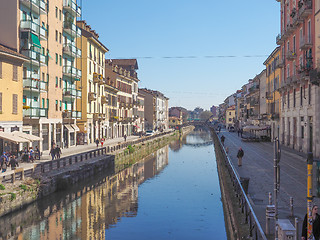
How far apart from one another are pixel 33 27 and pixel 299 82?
27771 millimetres

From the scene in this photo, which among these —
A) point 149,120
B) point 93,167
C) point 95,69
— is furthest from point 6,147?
point 149,120

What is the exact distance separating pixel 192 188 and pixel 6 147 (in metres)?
16.1

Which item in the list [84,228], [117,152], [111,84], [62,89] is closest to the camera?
[84,228]

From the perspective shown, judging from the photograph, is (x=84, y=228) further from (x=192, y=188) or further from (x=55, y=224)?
(x=192, y=188)

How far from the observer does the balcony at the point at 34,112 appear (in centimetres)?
3456

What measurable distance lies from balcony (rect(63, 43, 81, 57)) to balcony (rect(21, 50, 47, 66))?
308 inches

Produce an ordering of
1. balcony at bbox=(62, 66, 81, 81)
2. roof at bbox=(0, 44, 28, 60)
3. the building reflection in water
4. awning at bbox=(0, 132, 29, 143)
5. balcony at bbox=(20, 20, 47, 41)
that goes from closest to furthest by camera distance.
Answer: the building reflection in water → awning at bbox=(0, 132, 29, 143) → roof at bbox=(0, 44, 28, 60) → balcony at bbox=(20, 20, 47, 41) → balcony at bbox=(62, 66, 81, 81)

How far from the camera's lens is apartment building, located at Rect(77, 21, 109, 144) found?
53.8 m

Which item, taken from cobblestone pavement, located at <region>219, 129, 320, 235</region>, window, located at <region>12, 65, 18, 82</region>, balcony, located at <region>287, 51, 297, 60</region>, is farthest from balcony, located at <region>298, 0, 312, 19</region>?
window, located at <region>12, 65, 18, 82</region>

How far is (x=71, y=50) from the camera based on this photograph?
156 ft

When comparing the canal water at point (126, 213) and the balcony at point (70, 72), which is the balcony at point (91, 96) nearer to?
the balcony at point (70, 72)

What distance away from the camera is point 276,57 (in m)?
57.1

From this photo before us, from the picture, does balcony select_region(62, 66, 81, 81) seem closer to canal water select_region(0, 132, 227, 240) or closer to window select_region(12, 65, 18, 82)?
window select_region(12, 65, 18, 82)

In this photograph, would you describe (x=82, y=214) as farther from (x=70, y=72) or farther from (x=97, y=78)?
(x=97, y=78)
